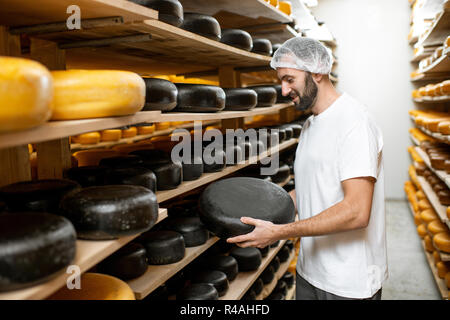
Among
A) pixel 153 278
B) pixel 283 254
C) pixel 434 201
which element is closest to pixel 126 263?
pixel 153 278

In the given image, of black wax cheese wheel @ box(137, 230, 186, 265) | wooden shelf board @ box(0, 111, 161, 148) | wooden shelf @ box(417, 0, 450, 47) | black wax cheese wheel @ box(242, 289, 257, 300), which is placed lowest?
black wax cheese wheel @ box(242, 289, 257, 300)

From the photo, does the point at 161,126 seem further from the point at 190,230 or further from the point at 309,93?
the point at 309,93

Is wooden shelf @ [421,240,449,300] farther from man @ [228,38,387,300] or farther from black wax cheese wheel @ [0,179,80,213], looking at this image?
black wax cheese wheel @ [0,179,80,213]

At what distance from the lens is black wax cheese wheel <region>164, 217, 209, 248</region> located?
2061 millimetres

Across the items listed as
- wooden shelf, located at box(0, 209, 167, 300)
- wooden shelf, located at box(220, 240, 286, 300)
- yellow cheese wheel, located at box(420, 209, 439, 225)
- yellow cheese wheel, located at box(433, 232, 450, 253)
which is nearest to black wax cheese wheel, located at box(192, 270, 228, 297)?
wooden shelf, located at box(220, 240, 286, 300)

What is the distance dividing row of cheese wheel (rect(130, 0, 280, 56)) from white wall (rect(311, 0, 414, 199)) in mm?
5284

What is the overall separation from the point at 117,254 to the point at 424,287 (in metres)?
3.32

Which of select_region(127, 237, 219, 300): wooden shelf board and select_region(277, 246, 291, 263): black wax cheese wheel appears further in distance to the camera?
select_region(277, 246, 291, 263): black wax cheese wheel

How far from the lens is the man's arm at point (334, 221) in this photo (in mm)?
1741

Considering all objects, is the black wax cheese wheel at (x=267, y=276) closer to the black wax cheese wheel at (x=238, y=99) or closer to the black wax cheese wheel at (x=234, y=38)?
the black wax cheese wheel at (x=238, y=99)

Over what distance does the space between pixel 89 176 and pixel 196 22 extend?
0.87 metres

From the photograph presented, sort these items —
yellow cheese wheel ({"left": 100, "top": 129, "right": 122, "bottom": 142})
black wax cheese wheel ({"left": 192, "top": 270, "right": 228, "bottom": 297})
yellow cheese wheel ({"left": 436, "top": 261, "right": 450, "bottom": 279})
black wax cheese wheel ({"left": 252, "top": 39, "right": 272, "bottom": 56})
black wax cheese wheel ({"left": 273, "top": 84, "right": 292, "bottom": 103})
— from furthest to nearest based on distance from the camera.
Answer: yellow cheese wheel ({"left": 100, "top": 129, "right": 122, "bottom": 142}), yellow cheese wheel ({"left": 436, "top": 261, "right": 450, "bottom": 279}), black wax cheese wheel ({"left": 273, "top": 84, "right": 292, "bottom": 103}), black wax cheese wheel ({"left": 252, "top": 39, "right": 272, "bottom": 56}), black wax cheese wheel ({"left": 192, "top": 270, "right": 228, "bottom": 297})
